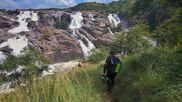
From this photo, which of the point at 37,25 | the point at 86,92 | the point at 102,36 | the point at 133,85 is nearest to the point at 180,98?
the point at 86,92

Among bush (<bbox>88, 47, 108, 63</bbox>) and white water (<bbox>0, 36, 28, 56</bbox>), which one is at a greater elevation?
bush (<bbox>88, 47, 108, 63</bbox>)

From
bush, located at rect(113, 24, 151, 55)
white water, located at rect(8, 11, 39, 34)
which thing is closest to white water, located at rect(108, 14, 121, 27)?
white water, located at rect(8, 11, 39, 34)

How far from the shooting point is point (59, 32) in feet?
324

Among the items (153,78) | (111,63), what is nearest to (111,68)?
(111,63)

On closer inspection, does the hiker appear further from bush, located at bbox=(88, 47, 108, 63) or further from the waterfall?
the waterfall

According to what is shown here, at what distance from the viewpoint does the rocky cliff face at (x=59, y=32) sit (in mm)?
90312

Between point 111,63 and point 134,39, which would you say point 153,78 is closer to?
point 111,63

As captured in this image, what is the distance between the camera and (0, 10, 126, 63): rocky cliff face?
9031 centimetres

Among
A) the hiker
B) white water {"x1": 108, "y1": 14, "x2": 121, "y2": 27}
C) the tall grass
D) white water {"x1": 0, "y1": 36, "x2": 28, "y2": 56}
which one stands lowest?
white water {"x1": 0, "y1": 36, "x2": 28, "y2": 56}

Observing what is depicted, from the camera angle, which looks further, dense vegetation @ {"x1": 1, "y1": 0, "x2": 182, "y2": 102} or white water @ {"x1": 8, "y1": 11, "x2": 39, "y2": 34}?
white water @ {"x1": 8, "y1": 11, "x2": 39, "y2": 34}

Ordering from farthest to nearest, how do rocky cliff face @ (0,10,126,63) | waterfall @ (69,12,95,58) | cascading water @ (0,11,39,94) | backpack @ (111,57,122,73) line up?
waterfall @ (69,12,95,58) < rocky cliff face @ (0,10,126,63) < cascading water @ (0,11,39,94) < backpack @ (111,57,122,73)

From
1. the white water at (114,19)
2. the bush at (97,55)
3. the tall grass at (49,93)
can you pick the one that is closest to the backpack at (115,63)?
the tall grass at (49,93)

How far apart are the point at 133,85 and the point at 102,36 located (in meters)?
88.4

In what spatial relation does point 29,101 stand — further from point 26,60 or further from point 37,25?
point 37,25
